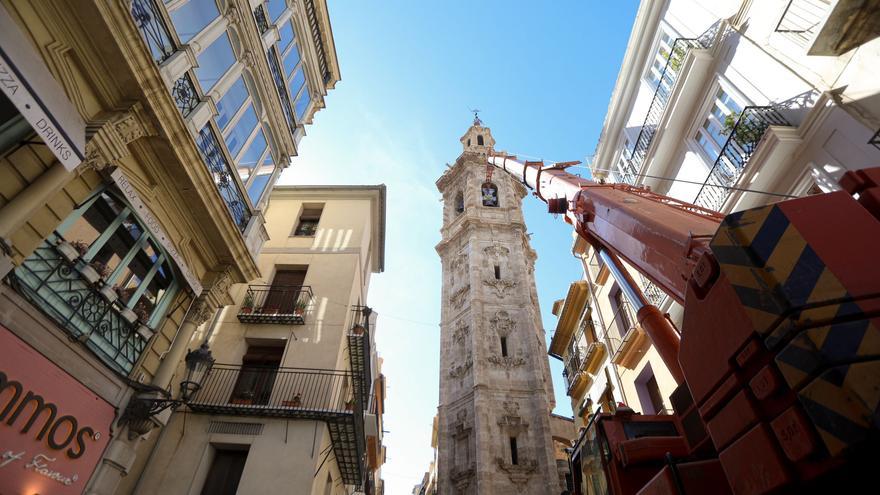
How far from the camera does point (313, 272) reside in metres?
12.9

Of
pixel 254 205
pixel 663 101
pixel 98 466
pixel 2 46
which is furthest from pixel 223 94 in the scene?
pixel 663 101

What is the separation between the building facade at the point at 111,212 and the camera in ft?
16.5

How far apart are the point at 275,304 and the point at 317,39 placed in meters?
8.43

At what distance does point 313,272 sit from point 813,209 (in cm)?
1219

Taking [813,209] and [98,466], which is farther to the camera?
[98,466]

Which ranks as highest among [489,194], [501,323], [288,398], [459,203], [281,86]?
[459,203]

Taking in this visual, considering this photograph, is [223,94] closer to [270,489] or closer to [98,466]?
[98,466]

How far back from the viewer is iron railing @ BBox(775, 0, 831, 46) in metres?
6.32

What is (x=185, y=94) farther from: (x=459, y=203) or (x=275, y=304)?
(x=459, y=203)

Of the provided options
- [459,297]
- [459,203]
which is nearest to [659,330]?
[459,297]

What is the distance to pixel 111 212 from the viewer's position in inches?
262

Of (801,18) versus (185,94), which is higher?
(801,18)

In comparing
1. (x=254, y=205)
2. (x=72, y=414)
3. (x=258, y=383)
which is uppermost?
(x=254, y=205)

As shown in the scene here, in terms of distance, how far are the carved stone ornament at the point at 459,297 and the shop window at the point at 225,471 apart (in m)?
21.3
